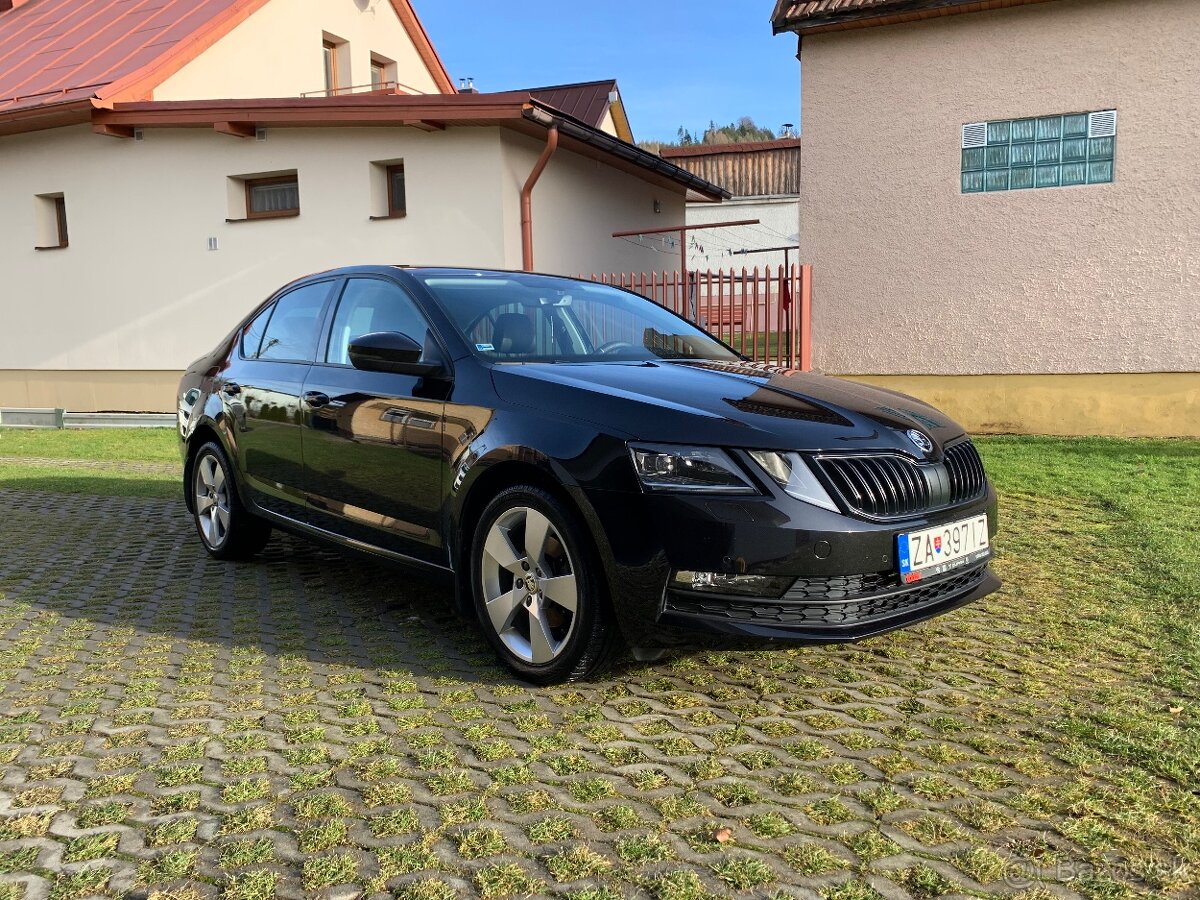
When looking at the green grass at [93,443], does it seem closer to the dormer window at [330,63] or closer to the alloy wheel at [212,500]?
the alloy wheel at [212,500]

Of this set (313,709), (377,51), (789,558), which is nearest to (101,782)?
(313,709)

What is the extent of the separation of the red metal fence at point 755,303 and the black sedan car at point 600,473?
19.8ft

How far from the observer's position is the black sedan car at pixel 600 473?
314cm

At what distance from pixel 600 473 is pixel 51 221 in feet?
49.3

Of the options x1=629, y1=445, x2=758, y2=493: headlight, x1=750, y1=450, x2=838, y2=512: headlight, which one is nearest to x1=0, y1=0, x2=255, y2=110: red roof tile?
x1=629, y1=445, x2=758, y2=493: headlight

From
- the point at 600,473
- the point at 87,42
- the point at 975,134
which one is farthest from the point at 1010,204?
the point at 87,42

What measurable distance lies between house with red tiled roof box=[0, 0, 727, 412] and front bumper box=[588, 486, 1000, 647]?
367 inches

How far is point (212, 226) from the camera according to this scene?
1373 centimetres

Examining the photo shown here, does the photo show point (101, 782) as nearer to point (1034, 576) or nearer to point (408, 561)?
point (408, 561)

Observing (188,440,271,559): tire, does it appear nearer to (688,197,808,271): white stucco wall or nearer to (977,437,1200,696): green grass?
(977,437,1200,696): green grass

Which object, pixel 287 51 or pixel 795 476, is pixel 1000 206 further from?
pixel 287 51

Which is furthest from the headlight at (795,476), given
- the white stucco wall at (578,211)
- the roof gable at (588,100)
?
the roof gable at (588,100)

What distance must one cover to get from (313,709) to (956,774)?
2.11m

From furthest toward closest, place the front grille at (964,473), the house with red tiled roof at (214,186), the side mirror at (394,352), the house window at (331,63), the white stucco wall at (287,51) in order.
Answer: the house window at (331,63) < the white stucco wall at (287,51) < the house with red tiled roof at (214,186) < the side mirror at (394,352) < the front grille at (964,473)
